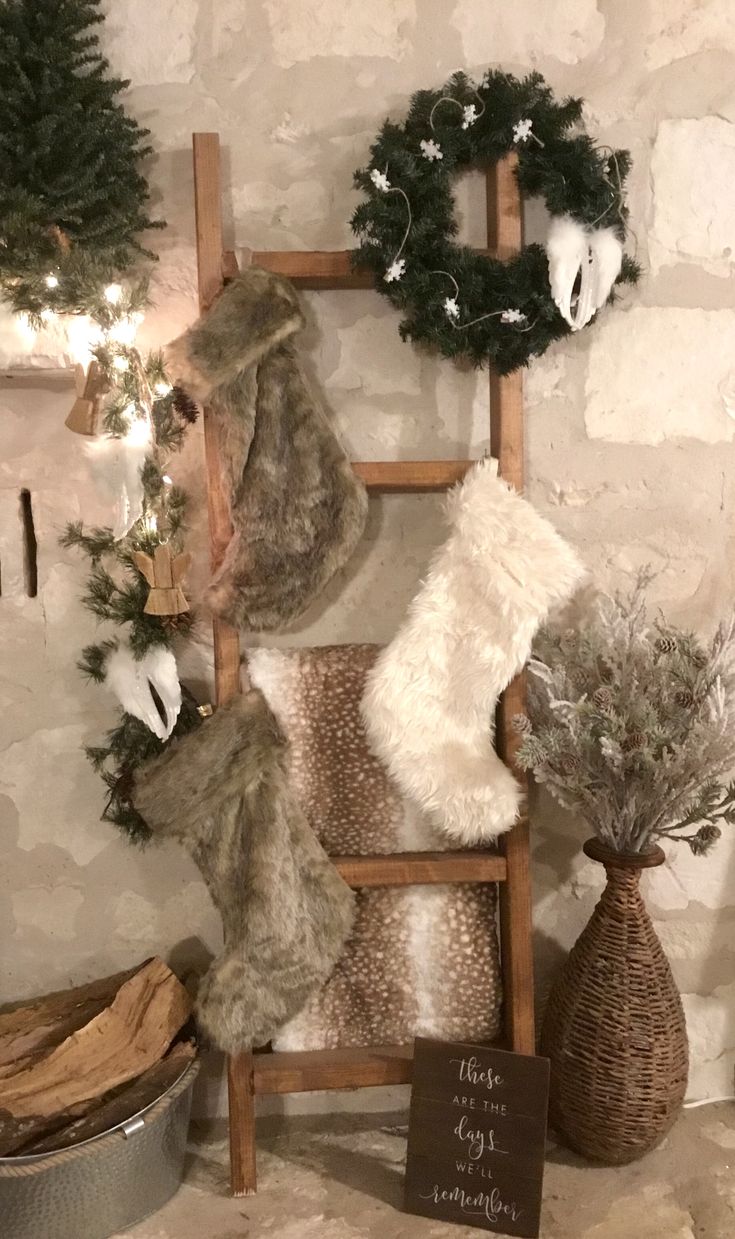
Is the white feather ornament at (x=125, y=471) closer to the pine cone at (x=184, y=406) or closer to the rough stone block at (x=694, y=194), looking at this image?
the pine cone at (x=184, y=406)

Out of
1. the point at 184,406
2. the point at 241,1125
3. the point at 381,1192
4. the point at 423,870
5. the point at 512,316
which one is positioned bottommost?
the point at 381,1192

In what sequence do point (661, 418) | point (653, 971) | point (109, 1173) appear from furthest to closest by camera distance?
point (661, 418), point (653, 971), point (109, 1173)

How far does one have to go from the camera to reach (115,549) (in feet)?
5.19

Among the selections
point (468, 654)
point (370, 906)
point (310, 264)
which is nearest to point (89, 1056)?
point (370, 906)

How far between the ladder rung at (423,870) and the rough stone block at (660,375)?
78 cm

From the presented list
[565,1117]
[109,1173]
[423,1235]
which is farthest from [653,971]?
[109,1173]

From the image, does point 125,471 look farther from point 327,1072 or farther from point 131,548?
point 327,1072

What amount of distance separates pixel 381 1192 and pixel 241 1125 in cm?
26

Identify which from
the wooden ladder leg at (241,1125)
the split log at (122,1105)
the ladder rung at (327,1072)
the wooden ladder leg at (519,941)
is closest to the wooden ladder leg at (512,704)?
the wooden ladder leg at (519,941)

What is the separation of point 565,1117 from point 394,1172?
0.31 m

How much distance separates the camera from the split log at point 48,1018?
1.55 metres

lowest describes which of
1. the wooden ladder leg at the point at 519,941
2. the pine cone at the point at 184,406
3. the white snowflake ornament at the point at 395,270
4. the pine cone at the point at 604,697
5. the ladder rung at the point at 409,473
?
the wooden ladder leg at the point at 519,941

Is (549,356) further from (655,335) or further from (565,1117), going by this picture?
(565,1117)

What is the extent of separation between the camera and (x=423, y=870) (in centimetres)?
Answer: 157
